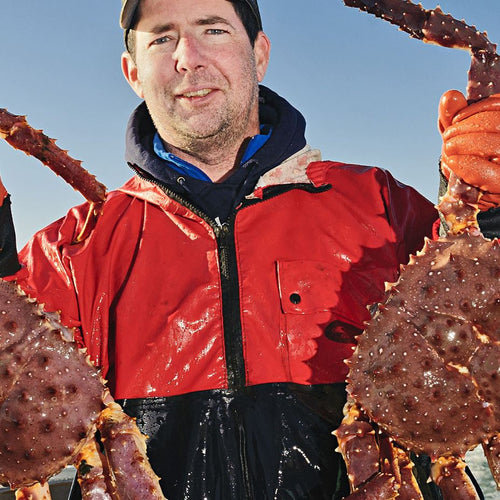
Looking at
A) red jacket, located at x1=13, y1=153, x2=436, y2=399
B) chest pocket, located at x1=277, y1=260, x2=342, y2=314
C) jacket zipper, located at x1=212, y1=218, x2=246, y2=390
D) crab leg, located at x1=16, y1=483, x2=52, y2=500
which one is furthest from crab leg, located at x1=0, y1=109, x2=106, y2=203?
crab leg, located at x1=16, y1=483, x2=52, y2=500

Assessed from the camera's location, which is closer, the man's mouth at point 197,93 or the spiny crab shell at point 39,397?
the spiny crab shell at point 39,397

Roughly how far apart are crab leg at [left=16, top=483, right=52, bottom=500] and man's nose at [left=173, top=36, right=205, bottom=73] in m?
1.64

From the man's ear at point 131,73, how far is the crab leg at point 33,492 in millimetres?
1761

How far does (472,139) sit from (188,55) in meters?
1.25

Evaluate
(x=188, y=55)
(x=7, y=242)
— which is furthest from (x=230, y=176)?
(x=7, y=242)

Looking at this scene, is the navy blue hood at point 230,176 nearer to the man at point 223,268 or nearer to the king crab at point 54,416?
the man at point 223,268

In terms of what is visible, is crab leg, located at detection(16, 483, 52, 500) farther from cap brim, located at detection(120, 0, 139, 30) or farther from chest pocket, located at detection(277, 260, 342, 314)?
cap brim, located at detection(120, 0, 139, 30)

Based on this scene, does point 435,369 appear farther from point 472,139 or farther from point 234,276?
point 234,276

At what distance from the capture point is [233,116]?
2719 mm

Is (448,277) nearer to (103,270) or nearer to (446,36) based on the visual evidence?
(446,36)

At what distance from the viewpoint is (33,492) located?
2096mm

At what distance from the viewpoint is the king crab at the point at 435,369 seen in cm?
188

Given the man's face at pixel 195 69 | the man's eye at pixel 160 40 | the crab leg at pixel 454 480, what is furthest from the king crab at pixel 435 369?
the man's eye at pixel 160 40

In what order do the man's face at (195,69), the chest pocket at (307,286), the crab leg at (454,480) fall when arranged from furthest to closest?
the man's face at (195,69) < the chest pocket at (307,286) < the crab leg at (454,480)
